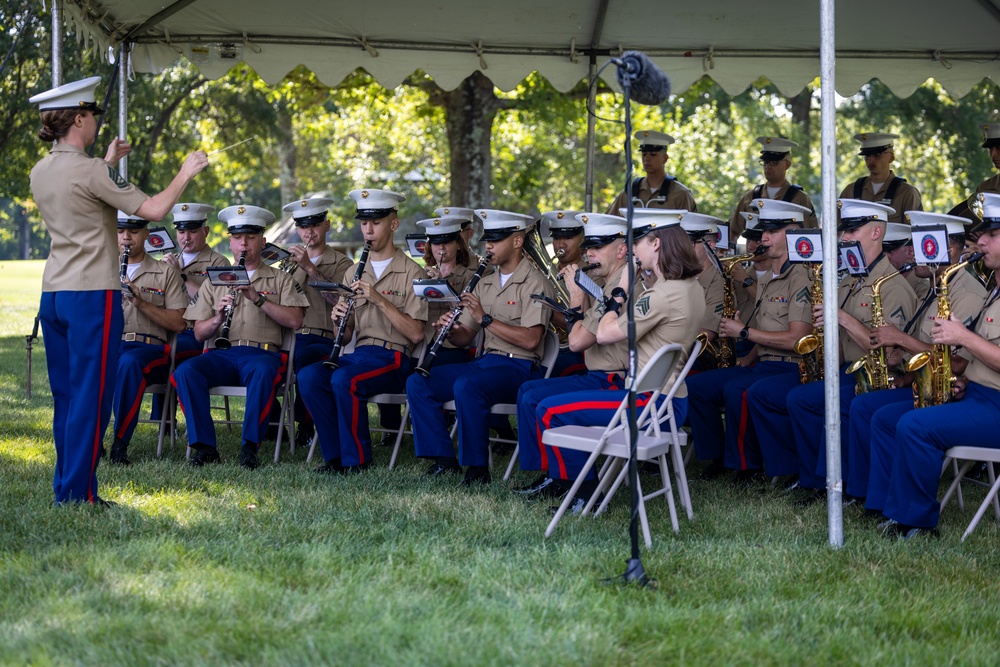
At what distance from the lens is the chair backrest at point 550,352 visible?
269 inches

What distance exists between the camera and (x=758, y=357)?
723 cm

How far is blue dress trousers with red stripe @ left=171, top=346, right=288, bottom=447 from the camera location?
711 cm

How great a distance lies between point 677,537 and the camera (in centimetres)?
539

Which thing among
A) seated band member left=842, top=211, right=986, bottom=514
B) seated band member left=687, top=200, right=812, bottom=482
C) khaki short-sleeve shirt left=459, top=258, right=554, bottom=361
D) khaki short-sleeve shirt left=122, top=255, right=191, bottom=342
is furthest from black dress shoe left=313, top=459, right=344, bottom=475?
seated band member left=842, top=211, right=986, bottom=514

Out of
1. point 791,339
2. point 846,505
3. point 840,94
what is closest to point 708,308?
point 791,339

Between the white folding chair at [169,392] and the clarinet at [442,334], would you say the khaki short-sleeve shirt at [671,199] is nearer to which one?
the clarinet at [442,334]

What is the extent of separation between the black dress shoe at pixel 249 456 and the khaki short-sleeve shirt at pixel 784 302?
10.6 feet

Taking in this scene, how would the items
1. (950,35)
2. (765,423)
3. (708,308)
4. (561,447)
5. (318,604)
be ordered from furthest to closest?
1. (950,35)
2. (708,308)
3. (765,423)
4. (561,447)
5. (318,604)

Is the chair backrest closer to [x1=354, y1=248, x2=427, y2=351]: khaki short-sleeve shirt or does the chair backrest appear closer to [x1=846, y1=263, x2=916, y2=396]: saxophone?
[x1=354, y1=248, x2=427, y2=351]: khaki short-sleeve shirt

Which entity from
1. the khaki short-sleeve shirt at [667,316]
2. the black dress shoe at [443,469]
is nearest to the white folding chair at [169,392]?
the black dress shoe at [443,469]

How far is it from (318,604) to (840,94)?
6.50 metres

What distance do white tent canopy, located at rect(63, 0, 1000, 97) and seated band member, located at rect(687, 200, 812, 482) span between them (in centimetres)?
231

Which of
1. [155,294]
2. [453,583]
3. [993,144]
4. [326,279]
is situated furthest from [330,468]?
[993,144]

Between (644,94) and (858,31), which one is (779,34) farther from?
(644,94)
